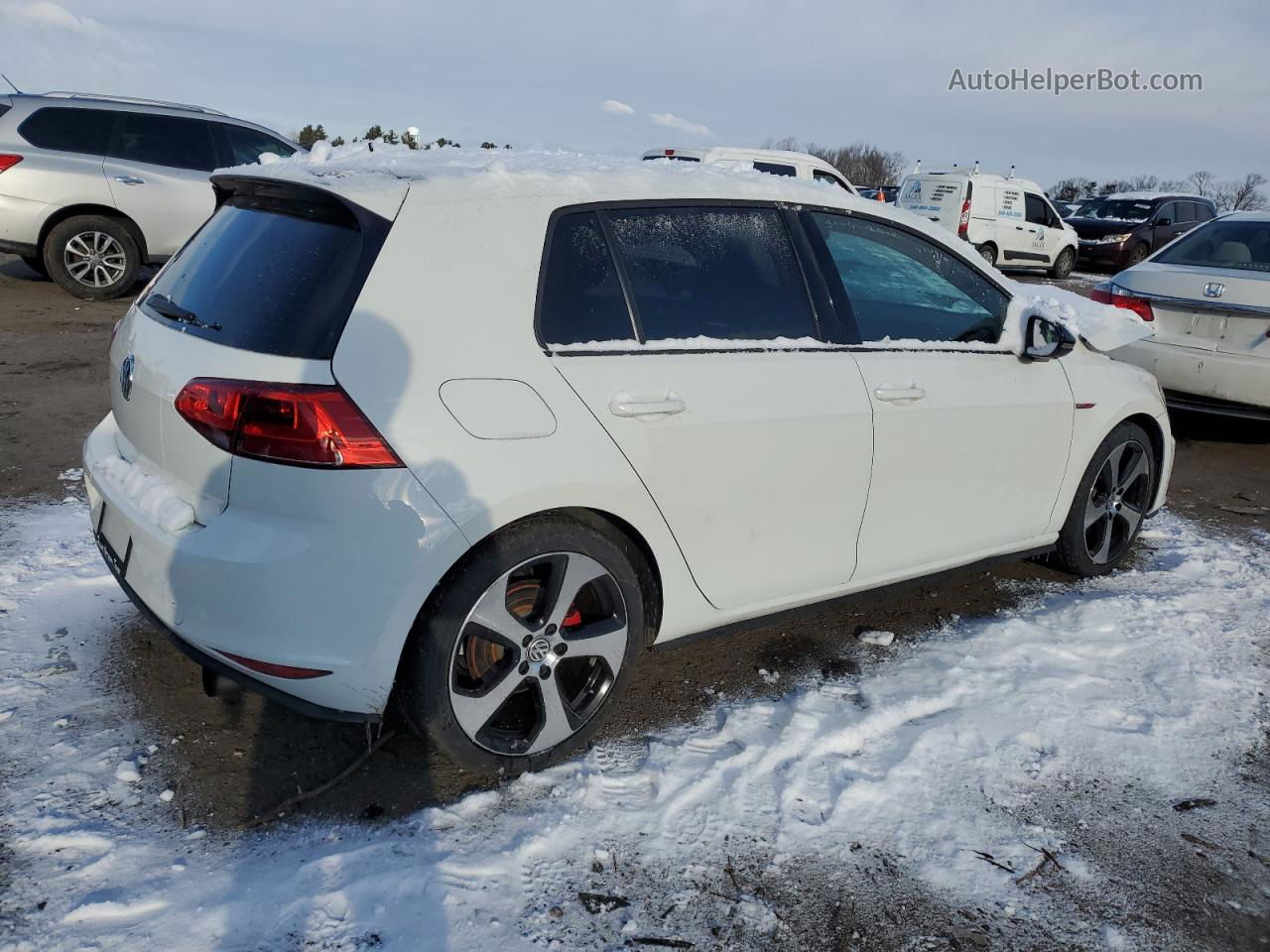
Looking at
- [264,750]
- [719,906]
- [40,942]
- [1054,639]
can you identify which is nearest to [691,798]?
[719,906]

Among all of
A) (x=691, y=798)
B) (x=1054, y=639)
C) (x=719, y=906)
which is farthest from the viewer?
(x=1054, y=639)

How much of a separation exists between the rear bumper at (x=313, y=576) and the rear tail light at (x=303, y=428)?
3 centimetres

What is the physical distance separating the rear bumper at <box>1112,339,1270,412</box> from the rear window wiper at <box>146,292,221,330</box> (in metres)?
6.02

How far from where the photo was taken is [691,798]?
285 centimetres

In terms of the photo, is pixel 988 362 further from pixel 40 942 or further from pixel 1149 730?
pixel 40 942

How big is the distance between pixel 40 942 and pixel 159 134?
962 centimetres

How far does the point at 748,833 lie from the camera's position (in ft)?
8.93

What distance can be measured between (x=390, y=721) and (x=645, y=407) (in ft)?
3.76

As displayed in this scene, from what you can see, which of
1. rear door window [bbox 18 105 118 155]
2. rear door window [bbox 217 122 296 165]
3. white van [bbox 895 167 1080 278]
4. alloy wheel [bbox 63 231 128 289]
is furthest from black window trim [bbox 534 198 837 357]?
white van [bbox 895 167 1080 278]

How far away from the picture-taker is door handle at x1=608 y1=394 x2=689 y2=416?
281cm

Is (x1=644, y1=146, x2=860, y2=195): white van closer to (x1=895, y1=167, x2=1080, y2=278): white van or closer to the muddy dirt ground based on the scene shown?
(x1=895, y1=167, x2=1080, y2=278): white van

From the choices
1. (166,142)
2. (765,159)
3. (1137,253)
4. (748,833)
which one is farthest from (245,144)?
(1137,253)

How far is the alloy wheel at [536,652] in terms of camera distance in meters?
2.75

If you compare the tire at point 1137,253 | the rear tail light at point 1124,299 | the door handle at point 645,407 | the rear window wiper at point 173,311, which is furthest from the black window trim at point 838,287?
the tire at point 1137,253
